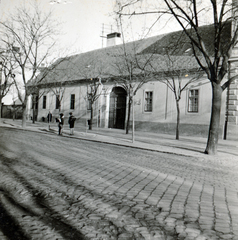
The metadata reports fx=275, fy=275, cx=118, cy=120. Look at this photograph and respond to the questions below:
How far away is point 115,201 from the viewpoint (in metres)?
4.46

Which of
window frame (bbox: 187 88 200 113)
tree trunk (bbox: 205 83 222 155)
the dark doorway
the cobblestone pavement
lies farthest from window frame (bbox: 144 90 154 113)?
the cobblestone pavement

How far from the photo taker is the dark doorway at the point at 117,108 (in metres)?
27.2

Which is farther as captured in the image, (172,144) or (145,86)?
(145,86)

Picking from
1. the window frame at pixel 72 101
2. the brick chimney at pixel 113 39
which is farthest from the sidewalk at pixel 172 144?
the brick chimney at pixel 113 39

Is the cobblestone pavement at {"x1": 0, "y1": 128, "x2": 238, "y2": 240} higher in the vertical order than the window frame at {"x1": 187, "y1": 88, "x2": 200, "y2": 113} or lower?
lower

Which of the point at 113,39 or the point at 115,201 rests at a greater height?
the point at 113,39

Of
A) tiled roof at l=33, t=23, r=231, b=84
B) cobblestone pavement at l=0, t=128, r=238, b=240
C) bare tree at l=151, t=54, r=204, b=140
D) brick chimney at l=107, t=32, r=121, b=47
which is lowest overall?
cobblestone pavement at l=0, t=128, r=238, b=240

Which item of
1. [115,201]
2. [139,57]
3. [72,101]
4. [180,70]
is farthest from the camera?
[72,101]

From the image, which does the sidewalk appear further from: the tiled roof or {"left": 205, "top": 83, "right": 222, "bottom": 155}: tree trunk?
the tiled roof

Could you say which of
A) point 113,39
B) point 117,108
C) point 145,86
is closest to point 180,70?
point 145,86

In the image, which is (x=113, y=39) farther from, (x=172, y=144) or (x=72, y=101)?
(x=172, y=144)

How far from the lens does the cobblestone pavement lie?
3.31m

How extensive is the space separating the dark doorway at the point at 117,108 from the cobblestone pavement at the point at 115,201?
776 inches

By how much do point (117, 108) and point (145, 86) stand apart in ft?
15.4
